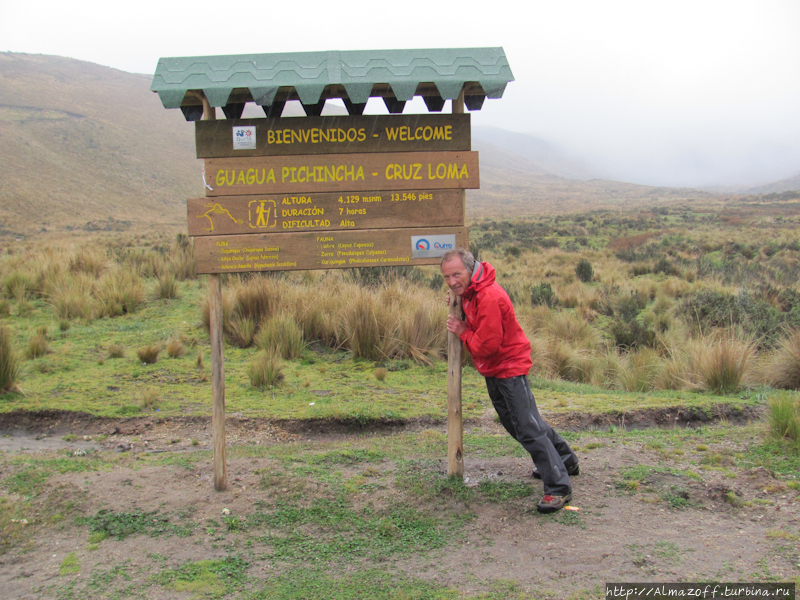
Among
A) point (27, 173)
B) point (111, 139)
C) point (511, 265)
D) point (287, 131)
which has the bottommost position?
point (511, 265)

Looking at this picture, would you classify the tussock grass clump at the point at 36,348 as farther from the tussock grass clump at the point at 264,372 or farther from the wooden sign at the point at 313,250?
the wooden sign at the point at 313,250

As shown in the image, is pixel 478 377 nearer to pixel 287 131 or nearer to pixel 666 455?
pixel 666 455

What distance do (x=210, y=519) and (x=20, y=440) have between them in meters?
2.74

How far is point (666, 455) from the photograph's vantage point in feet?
15.1

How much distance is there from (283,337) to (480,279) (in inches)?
183

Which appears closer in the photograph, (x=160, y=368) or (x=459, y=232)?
(x=459, y=232)

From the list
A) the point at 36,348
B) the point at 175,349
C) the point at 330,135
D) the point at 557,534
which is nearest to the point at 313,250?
the point at 330,135

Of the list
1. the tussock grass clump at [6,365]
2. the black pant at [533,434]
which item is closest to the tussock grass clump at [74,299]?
the tussock grass clump at [6,365]

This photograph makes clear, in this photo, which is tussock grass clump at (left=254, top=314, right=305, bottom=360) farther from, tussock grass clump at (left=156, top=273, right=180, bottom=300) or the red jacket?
the red jacket

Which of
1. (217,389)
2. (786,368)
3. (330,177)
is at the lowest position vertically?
(786,368)

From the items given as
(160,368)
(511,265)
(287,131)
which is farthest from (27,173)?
(287,131)

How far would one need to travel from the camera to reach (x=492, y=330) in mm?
3656

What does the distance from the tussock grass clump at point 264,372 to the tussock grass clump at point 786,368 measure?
5868 mm

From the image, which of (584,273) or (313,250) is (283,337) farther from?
(584,273)
